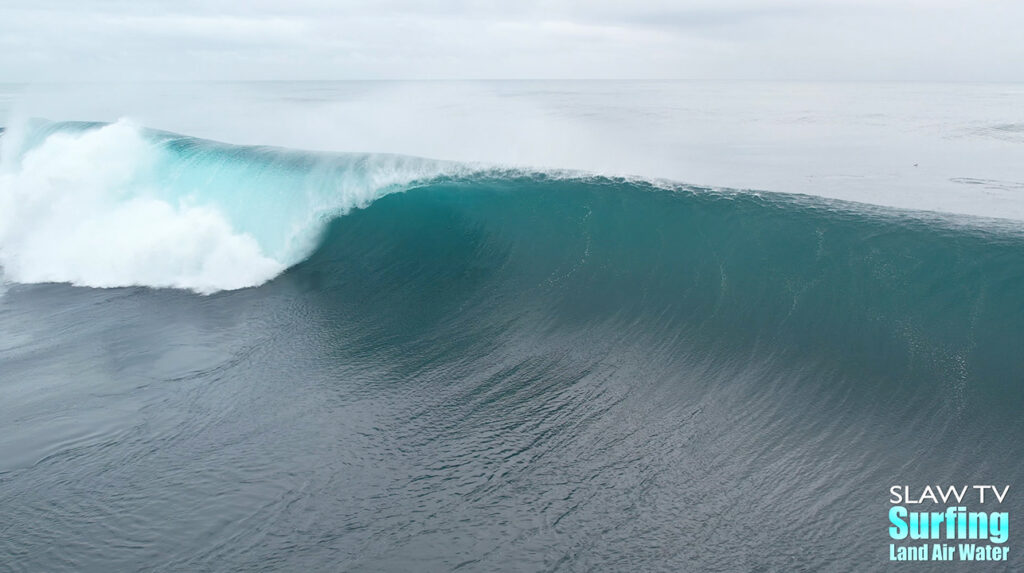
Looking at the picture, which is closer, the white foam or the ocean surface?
the ocean surface

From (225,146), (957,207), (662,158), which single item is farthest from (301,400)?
(662,158)

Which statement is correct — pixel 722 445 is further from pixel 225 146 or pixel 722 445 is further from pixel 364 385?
pixel 225 146

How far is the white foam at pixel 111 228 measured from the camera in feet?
41.9

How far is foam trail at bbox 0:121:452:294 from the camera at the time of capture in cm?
1295

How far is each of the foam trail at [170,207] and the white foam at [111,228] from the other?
0.09 feet

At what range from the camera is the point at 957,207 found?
14.1 metres

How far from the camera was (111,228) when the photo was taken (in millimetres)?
14523

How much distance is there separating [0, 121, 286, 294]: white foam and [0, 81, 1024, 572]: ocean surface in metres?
0.09

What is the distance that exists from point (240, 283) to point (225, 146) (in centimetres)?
769

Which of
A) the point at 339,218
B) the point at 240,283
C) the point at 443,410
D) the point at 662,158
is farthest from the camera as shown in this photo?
the point at 662,158
